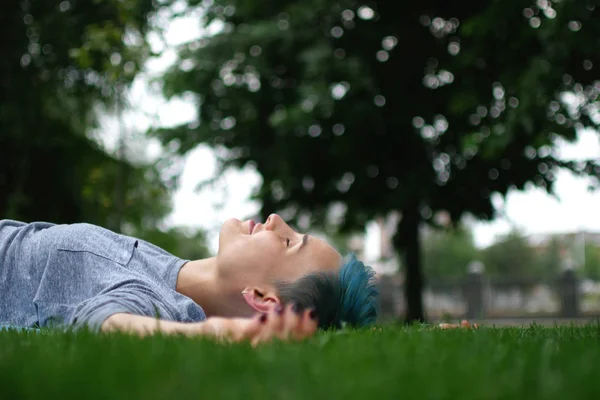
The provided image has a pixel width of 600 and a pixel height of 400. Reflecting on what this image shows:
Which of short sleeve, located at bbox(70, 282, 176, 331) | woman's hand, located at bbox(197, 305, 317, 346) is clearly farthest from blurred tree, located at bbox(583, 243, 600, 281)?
woman's hand, located at bbox(197, 305, 317, 346)

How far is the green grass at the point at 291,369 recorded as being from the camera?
1.58 m

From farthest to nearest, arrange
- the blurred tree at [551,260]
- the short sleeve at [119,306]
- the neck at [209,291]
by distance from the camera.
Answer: the blurred tree at [551,260]
the neck at [209,291]
the short sleeve at [119,306]

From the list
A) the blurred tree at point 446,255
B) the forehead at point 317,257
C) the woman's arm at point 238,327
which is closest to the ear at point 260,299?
the forehead at point 317,257

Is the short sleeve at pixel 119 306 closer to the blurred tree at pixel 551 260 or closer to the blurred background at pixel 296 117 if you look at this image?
the blurred background at pixel 296 117

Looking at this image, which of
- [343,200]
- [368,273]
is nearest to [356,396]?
[368,273]

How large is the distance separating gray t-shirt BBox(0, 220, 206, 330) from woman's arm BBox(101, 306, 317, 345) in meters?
0.17

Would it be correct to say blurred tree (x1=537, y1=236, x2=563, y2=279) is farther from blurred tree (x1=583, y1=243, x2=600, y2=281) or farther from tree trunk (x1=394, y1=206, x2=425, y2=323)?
tree trunk (x1=394, y1=206, x2=425, y2=323)

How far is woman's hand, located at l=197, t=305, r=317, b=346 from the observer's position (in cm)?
262

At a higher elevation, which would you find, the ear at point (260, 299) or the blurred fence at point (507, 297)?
the ear at point (260, 299)

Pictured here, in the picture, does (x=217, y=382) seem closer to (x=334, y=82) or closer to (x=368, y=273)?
(x=368, y=273)

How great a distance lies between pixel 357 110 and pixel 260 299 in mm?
9684

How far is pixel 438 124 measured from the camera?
14016 mm

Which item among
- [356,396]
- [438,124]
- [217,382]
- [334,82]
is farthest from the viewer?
[438,124]

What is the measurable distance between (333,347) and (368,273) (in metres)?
1.38
